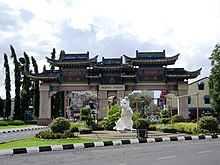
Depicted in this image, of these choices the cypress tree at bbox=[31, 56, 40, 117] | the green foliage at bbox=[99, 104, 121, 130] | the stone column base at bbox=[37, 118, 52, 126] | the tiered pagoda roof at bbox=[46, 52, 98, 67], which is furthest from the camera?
the cypress tree at bbox=[31, 56, 40, 117]

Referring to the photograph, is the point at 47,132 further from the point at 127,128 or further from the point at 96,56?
the point at 96,56

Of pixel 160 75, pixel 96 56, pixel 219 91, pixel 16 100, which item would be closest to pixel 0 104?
pixel 16 100

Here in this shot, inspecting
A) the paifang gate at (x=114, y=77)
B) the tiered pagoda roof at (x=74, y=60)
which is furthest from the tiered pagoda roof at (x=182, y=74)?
the tiered pagoda roof at (x=74, y=60)

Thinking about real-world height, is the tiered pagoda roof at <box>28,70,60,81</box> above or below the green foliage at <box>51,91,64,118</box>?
above

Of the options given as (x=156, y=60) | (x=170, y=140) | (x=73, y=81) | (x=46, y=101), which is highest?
(x=156, y=60)

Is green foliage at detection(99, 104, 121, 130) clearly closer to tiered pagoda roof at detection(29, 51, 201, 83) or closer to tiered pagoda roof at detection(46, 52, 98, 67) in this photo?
tiered pagoda roof at detection(29, 51, 201, 83)

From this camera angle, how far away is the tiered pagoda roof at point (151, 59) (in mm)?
35156

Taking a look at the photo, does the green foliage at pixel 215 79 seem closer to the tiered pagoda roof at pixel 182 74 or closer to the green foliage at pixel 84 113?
the tiered pagoda roof at pixel 182 74

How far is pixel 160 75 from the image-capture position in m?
35.9

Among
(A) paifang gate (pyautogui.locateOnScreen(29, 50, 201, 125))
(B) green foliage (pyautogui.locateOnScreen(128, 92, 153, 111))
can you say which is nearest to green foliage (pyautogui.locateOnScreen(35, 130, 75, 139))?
(B) green foliage (pyautogui.locateOnScreen(128, 92, 153, 111))

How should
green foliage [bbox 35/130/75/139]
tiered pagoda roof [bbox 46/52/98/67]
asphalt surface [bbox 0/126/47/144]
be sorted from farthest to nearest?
tiered pagoda roof [bbox 46/52/98/67] → asphalt surface [bbox 0/126/47/144] → green foliage [bbox 35/130/75/139]

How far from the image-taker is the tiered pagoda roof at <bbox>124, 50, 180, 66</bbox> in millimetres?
35156

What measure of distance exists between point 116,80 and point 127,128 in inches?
617

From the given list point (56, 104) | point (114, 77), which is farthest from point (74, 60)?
point (56, 104)
